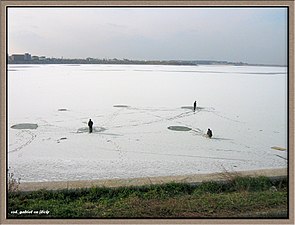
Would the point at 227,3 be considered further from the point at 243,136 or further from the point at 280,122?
the point at 243,136

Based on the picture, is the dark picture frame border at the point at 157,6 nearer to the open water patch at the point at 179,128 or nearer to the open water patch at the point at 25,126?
the open water patch at the point at 25,126

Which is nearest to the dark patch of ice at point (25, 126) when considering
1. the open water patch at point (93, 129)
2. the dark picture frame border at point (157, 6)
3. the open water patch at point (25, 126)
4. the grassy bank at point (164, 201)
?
the open water patch at point (25, 126)

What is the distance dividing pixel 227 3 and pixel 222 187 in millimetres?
1638

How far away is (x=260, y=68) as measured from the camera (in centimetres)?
353

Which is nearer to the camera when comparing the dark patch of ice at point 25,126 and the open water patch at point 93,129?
the dark patch of ice at point 25,126

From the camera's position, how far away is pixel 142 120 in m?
3.69

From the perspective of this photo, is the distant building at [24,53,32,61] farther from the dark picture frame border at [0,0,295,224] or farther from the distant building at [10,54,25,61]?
the dark picture frame border at [0,0,295,224]

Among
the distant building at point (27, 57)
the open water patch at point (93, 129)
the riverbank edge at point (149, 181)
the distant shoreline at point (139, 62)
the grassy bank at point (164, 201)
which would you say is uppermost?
the distant building at point (27, 57)

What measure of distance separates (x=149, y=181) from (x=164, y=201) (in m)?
0.29

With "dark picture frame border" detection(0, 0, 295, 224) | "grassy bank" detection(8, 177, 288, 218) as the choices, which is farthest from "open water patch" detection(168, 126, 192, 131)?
"dark picture frame border" detection(0, 0, 295, 224)

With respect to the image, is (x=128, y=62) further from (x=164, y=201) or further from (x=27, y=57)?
(x=164, y=201)

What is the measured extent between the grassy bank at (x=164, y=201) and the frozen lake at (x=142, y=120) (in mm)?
196

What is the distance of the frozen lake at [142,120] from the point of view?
3.26 metres

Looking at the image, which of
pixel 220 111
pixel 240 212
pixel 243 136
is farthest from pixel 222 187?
pixel 220 111
